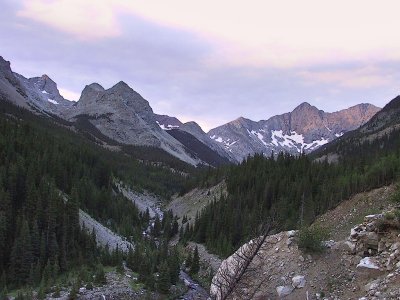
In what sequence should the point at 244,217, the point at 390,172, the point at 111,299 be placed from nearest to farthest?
the point at 111,299
the point at 390,172
the point at 244,217

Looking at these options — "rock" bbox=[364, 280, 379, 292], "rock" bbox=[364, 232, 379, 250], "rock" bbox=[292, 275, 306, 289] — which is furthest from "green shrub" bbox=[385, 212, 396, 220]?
"rock" bbox=[292, 275, 306, 289]

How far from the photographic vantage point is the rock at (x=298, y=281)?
2587 cm

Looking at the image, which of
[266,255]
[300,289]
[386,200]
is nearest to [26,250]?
[266,255]

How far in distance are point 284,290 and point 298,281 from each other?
1022 mm

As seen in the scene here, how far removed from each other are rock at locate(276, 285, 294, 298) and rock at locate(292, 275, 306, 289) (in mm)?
316

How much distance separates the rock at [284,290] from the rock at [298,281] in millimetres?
316

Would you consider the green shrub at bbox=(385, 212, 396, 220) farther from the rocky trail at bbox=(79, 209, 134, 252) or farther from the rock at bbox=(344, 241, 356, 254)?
the rocky trail at bbox=(79, 209, 134, 252)

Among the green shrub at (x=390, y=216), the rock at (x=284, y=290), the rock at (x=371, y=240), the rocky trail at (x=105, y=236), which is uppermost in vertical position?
the green shrub at (x=390, y=216)

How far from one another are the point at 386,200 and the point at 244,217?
93.1 feet

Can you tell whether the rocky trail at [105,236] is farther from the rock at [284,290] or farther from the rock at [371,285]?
the rock at [371,285]

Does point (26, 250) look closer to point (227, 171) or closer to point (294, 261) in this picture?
point (294, 261)

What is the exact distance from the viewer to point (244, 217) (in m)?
74.0

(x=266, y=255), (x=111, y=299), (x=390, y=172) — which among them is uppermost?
(x=390, y=172)

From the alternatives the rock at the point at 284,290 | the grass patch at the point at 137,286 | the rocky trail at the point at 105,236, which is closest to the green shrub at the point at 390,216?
the rock at the point at 284,290
